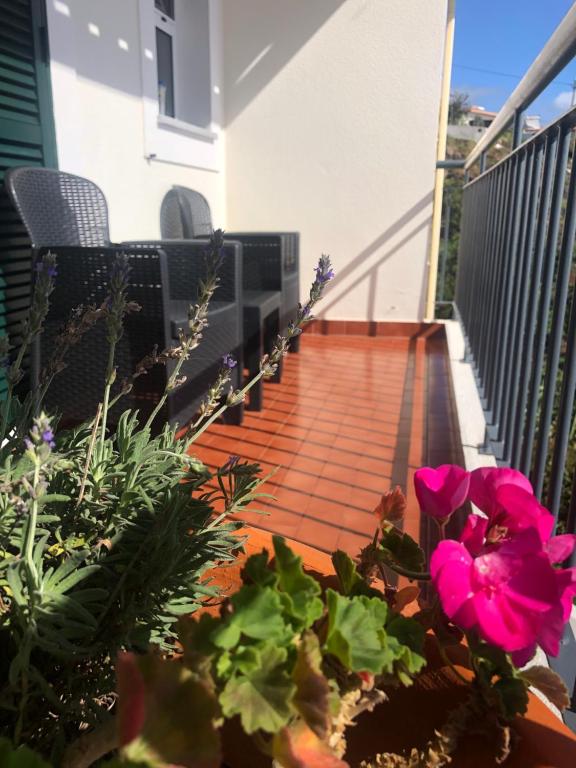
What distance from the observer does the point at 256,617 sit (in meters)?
0.39

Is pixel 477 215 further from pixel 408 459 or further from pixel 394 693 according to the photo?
pixel 394 693

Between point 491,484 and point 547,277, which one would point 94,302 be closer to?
point 547,277

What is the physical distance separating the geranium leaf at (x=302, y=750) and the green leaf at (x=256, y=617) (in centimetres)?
6

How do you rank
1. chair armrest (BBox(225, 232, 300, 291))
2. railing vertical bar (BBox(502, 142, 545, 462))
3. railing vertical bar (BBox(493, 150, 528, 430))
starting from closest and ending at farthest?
railing vertical bar (BBox(502, 142, 545, 462)) < railing vertical bar (BBox(493, 150, 528, 430)) < chair armrest (BBox(225, 232, 300, 291))

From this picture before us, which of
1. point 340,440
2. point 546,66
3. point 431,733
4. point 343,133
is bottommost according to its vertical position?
point 340,440

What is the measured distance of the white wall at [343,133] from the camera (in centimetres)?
527

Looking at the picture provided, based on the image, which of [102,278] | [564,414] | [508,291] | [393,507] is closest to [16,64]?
[102,278]

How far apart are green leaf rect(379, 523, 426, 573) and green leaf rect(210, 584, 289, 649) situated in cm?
21

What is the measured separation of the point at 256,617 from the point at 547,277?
5.14 feet

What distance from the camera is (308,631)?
16.6 inches

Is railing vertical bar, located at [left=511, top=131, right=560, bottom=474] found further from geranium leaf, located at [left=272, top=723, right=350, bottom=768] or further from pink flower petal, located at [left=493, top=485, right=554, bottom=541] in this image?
geranium leaf, located at [left=272, top=723, right=350, bottom=768]

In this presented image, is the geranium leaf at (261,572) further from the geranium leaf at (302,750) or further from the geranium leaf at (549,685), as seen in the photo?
the geranium leaf at (549,685)

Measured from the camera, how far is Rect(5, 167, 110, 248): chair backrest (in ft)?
7.70

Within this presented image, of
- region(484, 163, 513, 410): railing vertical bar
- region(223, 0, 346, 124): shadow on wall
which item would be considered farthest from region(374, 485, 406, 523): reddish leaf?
region(223, 0, 346, 124): shadow on wall
